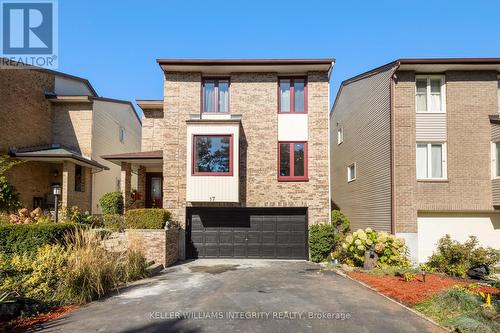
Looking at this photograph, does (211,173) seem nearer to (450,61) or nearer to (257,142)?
(257,142)

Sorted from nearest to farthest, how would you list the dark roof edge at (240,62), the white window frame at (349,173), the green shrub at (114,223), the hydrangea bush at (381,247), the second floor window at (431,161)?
the hydrangea bush at (381,247), the second floor window at (431,161), the green shrub at (114,223), the dark roof edge at (240,62), the white window frame at (349,173)

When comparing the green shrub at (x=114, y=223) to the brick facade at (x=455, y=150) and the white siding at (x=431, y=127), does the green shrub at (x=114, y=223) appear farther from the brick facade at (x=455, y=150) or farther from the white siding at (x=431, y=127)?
the white siding at (x=431, y=127)

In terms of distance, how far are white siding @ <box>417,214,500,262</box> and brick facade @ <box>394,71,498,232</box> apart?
46 cm

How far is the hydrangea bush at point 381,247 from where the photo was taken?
Answer: 41.2ft

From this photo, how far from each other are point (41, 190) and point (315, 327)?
18874mm

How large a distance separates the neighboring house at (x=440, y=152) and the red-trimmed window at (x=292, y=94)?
3.85 meters

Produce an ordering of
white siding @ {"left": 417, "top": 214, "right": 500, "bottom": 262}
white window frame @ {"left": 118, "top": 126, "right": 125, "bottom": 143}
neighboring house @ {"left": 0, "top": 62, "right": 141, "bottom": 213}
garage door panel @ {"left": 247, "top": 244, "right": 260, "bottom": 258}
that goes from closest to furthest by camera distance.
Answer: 1. white siding @ {"left": 417, "top": 214, "right": 500, "bottom": 262}
2. garage door panel @ {"left": 247, "top": 244, "right": 260, "bottom": 258}
3. neighboring house @ {"left": 0, "top": 62, "right": 141, "bottom": 213}
4. white window frame @ {"left": 118, "top": 126, "right": 125, "bottom": 143}

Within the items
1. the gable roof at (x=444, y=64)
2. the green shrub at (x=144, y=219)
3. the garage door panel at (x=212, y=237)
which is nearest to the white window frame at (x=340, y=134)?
the gable roof at (x=444, y=64)

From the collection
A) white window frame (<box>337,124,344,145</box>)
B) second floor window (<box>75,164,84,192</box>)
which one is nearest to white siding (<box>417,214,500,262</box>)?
white window frame (<box>337,124,344,145</box>)

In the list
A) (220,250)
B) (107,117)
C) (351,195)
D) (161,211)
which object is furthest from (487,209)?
(107,117)

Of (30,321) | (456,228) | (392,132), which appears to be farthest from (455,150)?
(30,321)

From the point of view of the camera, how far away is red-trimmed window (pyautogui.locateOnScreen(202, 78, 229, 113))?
16.6m

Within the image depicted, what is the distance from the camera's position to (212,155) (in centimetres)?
1550

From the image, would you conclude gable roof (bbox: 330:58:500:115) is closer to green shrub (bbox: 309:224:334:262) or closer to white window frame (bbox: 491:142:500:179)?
white window frame (bbox: 491:142:500:179)
